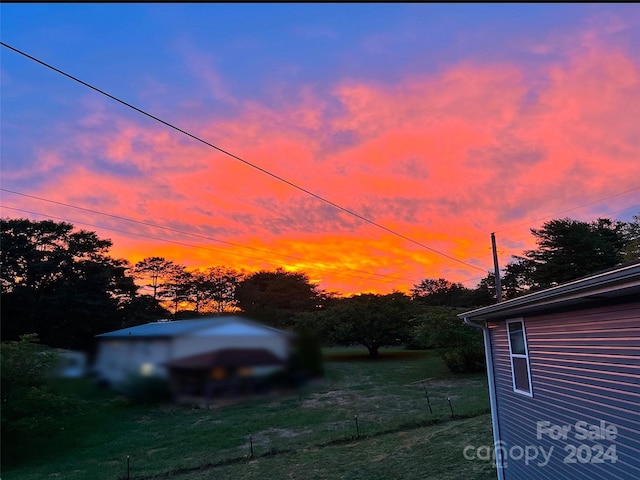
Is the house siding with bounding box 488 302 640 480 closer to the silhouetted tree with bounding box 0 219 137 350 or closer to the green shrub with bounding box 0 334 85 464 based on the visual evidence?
the silhouetted tree with bounding box 0 219 137 350

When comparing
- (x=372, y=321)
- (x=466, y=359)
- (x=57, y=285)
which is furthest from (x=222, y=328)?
(x=372, y=321)

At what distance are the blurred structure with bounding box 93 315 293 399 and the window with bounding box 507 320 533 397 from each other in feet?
9.95

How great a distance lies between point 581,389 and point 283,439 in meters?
7.93

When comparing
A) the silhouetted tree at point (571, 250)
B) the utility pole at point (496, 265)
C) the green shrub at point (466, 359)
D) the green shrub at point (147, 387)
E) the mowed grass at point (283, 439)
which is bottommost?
the mowed grass at point (283, 439)

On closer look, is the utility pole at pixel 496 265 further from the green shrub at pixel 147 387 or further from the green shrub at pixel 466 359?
the green shrub at pixel 147 387

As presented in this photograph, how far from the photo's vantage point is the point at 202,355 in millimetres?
4926

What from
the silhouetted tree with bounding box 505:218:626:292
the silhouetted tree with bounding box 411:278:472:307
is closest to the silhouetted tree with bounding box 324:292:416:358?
the silhouetted tree with bounding box 505:218:626:292

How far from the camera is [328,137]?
9031 millimetres

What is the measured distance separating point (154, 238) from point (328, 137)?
621cm

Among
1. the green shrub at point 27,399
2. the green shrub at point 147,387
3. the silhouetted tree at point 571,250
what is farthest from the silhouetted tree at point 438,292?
the green shrub at point 147,387

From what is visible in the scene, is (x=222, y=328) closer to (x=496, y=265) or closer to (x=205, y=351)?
(x=205, y=351)

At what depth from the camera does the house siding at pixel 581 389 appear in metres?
2.90

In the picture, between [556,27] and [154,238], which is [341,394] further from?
[556,27]

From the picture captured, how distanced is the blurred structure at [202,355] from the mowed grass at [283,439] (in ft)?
4.84
